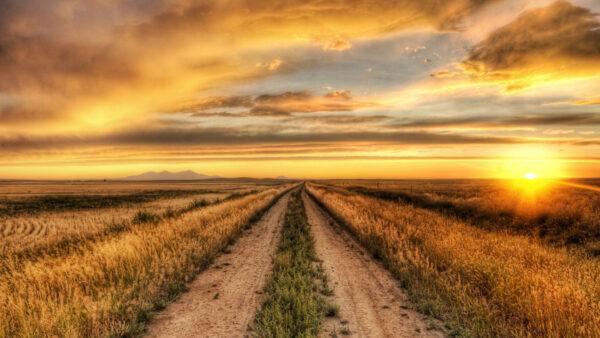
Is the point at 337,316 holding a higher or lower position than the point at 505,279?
lower

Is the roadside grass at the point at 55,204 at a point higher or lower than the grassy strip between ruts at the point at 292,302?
lower

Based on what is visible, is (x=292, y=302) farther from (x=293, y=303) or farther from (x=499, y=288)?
(x=499, y=288)

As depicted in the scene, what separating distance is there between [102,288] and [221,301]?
9.42 feet

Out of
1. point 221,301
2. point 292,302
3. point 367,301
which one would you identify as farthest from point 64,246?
point 367,301

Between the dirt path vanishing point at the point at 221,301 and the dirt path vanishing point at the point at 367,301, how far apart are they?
1836 mm

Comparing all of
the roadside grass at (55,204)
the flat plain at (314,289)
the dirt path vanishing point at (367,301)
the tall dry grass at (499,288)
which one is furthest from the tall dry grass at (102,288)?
the roadside grass at (55,204)

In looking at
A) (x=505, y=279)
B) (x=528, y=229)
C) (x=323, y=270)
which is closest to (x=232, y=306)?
(x=323, y=270)

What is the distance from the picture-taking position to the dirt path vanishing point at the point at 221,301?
17.7 feet

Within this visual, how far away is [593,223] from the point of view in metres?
12.0

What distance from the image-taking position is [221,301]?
6.66 m

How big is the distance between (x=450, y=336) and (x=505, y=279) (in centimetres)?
219

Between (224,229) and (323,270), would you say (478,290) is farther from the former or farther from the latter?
(224,229)

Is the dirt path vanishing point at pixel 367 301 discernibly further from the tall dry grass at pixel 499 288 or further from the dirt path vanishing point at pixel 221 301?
the dirt path vanishing point at pixel 221 301

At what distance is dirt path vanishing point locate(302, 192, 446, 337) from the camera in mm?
5320
